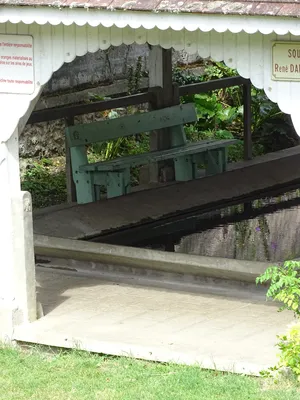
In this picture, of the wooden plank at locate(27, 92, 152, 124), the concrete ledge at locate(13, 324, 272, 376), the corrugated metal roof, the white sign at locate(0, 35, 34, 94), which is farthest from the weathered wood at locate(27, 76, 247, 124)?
the corrugated metal roof

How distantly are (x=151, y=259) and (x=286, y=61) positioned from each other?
9.96 ft

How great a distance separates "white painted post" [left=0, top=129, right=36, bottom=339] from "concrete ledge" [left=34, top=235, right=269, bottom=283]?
172 cm

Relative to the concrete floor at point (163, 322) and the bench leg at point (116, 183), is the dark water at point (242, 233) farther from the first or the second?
the concrete floor at point (163, 322)

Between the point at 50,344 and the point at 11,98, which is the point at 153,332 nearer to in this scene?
the point at 50,344

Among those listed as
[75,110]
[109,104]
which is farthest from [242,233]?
[75,110]

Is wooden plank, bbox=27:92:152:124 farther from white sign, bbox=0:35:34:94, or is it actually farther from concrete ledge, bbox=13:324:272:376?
concrete ledge, bbox=13:324:272:376

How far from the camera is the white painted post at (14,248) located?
27.0ft

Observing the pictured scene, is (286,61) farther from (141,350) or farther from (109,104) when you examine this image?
(109,104)

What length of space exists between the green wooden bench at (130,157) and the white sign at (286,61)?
539 centimetres

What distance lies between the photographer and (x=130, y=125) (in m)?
13.4

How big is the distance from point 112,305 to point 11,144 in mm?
1570

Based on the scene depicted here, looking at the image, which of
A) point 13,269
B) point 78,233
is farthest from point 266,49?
point 78,233

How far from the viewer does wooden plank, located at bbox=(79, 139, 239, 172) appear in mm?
12805

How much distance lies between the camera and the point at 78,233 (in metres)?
11.9
